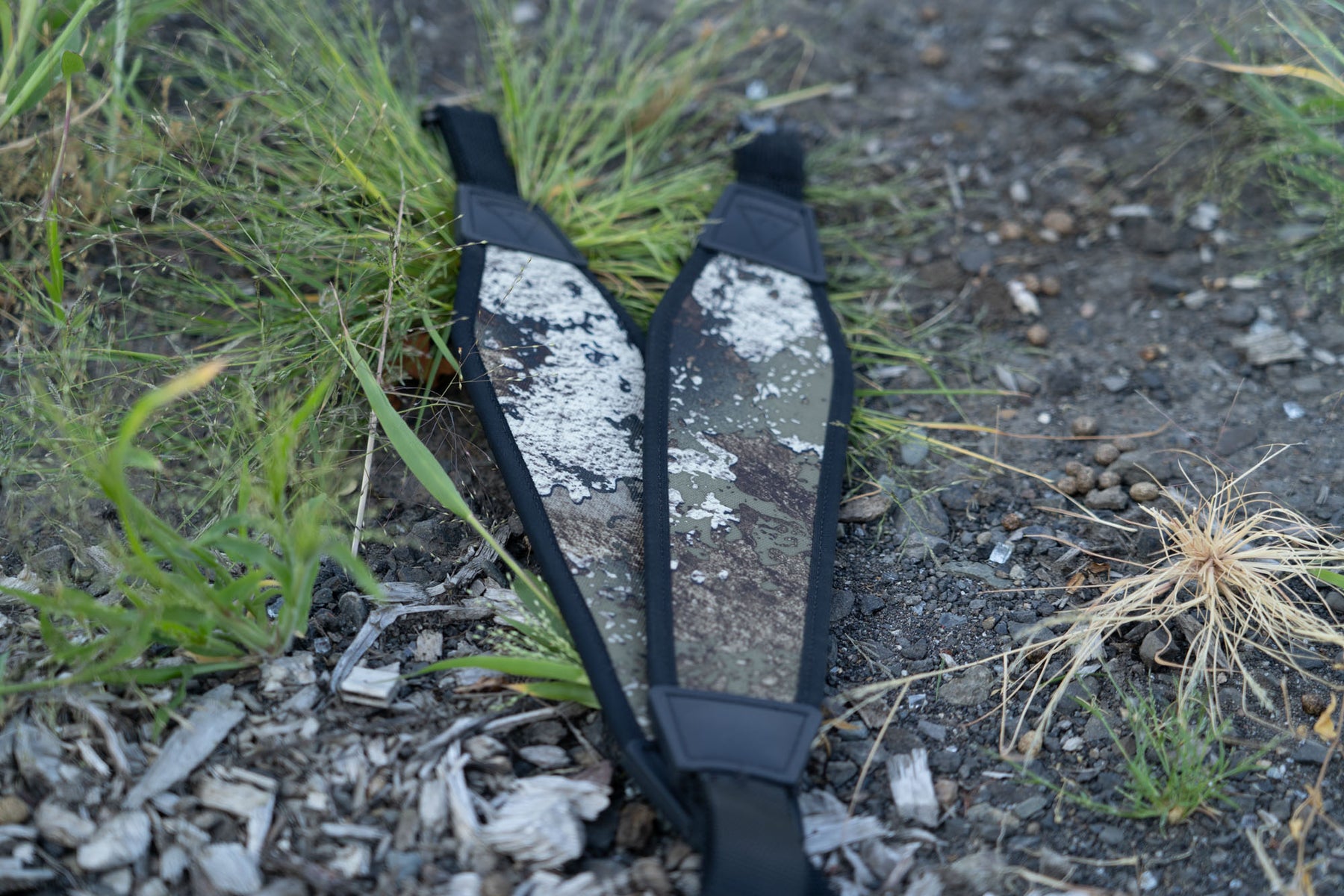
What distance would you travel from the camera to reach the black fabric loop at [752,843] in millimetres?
1160

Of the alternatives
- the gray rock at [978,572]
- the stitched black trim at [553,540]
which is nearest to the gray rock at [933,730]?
the gray rock at [978,572]

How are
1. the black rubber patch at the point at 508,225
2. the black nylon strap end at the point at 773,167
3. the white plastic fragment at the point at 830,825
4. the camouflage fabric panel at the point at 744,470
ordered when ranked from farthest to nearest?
the black nylon strap end at the point at 773,167 < the black rubber patch at the point at 508,225 < the camouflage fabric panel at the point at 744,470 < the white plastic fragment at the point at 830,825

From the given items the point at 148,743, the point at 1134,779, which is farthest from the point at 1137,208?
the point at 148,743

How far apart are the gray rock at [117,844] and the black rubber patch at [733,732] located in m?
0.61

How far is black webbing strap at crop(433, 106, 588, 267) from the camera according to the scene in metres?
1.86

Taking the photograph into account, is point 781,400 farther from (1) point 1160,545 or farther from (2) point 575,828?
(2) point 575,828

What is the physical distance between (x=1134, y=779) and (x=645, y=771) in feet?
2.11

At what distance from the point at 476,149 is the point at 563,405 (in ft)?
2.07

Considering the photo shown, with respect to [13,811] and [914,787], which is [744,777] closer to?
[914,787]

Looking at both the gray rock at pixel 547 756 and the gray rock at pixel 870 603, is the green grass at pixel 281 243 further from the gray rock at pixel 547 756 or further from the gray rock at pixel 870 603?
the gray rock at pixel 870 603

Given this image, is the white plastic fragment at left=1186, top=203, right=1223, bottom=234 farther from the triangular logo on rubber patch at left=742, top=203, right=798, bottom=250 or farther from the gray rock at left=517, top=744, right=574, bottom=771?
the gray rock at left=517, top=744, right=574, bottom=771

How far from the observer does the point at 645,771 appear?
1.25 metres

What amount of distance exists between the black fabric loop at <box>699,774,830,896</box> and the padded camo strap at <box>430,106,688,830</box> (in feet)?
0.18

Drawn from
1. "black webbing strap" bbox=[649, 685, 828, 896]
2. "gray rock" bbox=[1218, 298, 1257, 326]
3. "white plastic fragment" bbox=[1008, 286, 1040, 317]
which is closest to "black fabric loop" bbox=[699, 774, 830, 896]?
"black webbing strap" bbox=[649, 685, 828, 896]
